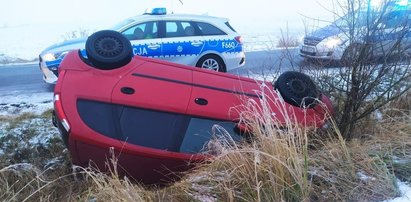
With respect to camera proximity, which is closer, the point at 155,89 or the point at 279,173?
the point at 279,173

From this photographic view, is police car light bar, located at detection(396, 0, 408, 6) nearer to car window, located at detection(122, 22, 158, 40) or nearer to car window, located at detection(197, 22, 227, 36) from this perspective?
car window, located at detection(197, 22, 227, 36)

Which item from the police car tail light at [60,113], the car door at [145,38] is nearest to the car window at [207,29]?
the car door at [145,38]

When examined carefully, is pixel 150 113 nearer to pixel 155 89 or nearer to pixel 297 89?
pixel 155 89

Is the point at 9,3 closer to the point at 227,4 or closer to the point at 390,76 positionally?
the point at 227,4

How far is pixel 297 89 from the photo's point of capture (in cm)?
500

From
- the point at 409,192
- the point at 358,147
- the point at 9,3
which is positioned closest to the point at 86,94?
the point at 358,147

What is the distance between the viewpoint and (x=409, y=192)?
10.0 feet

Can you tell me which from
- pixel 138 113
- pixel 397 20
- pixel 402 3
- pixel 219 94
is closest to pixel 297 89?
pixel 219 94

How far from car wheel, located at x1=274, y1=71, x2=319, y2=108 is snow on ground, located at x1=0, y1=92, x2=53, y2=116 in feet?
13.8

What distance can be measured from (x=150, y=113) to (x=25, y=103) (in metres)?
4.35

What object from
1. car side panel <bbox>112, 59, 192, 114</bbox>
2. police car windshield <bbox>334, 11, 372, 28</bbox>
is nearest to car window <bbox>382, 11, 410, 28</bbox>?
police car windshield <bbox>334, 11, 372, 28</bbox>

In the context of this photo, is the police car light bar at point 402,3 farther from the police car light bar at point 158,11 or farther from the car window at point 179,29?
the police car light bar at point 158,11

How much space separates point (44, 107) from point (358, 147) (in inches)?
214

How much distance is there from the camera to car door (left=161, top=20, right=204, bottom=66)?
983 centimetres
